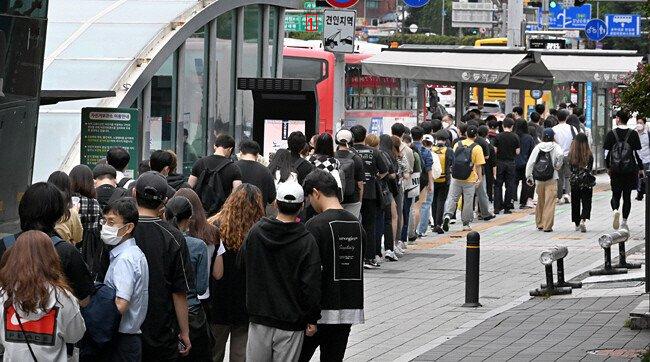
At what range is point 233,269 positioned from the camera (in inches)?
381

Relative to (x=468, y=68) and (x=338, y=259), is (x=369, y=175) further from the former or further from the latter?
(x=468, y=68)

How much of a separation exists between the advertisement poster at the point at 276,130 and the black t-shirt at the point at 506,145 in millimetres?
7468

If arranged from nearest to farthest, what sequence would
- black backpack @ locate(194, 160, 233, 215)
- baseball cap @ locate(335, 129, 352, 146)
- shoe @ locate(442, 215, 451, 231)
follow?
black backpack @ locate(194, 160, 233, 215) → baseball cap @ locate(335, 129, 352, 146) → shoe @ locate(442, 215, 451, 231)

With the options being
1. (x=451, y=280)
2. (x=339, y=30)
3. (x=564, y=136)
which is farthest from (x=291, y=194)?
(x=564, y=136)

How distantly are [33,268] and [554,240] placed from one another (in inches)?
637

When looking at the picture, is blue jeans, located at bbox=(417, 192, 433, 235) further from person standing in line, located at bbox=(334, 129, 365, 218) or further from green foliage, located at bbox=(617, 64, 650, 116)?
green foliage, located at bbox=(617, 64, 650, 116)

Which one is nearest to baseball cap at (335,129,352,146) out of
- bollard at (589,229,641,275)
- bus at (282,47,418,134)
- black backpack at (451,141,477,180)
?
bollard at (589,229,641,275)

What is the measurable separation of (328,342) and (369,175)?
939cm

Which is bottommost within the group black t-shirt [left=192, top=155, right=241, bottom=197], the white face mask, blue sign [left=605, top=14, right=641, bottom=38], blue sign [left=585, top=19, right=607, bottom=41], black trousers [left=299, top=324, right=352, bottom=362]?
black trousers [left=299, top=324, right=352, bottom=362]

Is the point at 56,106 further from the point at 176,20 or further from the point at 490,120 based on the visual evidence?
the point at 490,120

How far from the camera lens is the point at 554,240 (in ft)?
73.6

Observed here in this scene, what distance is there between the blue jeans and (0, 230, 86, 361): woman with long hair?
50.3 feet

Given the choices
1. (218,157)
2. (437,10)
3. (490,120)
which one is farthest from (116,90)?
(437,10)

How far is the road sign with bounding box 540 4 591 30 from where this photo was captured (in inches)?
2537
